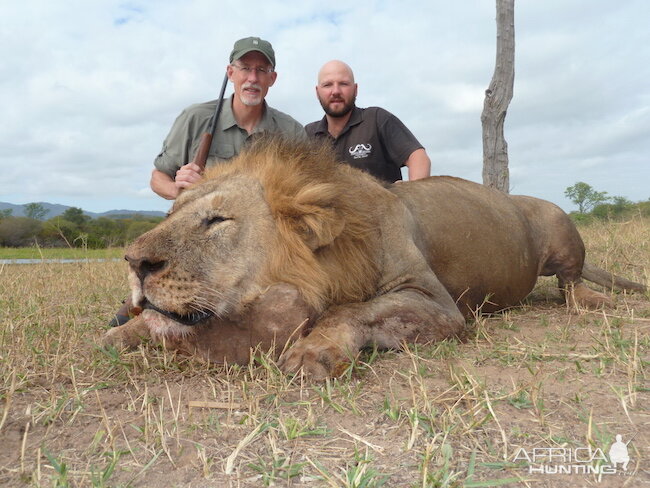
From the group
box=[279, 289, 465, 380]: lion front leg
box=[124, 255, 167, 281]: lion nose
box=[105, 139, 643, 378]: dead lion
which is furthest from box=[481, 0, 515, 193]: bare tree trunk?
box=[124, 255, 167, 281]: lion nose

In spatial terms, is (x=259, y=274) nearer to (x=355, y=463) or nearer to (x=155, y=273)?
(x=155, y=273)

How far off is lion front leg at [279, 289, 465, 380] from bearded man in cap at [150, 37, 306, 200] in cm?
268

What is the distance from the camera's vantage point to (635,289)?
4.51 m

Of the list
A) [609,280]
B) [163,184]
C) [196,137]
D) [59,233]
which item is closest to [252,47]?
[196,137]

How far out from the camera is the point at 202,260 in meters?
2.56

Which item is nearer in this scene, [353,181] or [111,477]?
[111,477]

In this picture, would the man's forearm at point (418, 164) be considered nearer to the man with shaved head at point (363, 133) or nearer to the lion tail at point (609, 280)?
the man with shaved head at point (363, 133)

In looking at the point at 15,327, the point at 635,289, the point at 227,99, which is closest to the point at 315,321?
the point at 15,327

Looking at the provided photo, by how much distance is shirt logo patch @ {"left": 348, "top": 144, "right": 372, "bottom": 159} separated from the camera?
616 cm

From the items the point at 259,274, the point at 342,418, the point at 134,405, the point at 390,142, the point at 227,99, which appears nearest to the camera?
the point at 342,418

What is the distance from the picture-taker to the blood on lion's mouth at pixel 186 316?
2.53 metres

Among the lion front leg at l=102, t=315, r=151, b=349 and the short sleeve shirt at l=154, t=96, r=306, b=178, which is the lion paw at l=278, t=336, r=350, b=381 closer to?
the lion front leg at l=102, t=315, r=151, b=349

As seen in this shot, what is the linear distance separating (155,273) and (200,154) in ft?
7.79

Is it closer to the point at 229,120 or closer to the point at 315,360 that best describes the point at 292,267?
the point at 315,360
